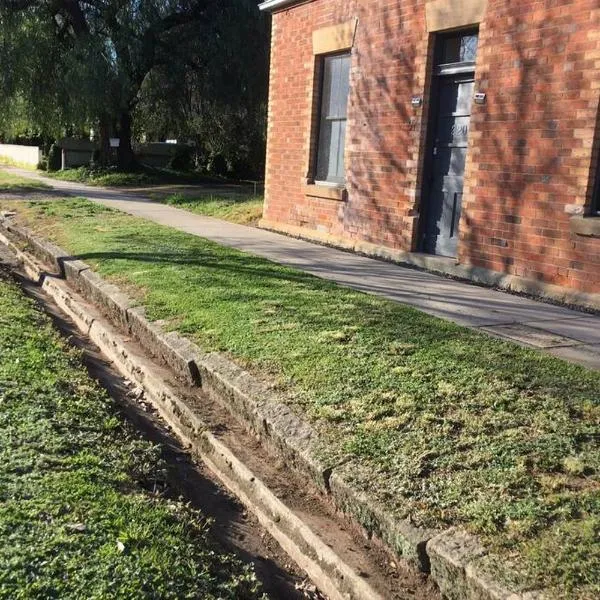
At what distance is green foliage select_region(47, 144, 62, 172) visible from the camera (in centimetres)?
3291

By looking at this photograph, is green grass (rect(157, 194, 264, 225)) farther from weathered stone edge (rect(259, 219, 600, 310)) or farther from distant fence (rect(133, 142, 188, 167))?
distant fence (rect(133, 142, 188, 167))

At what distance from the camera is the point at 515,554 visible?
275cm

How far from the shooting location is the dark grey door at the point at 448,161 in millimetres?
9133

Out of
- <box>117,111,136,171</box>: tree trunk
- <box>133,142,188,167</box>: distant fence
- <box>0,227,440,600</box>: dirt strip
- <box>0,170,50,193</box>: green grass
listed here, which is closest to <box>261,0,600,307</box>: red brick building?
<box>0,227,440,600</box>: dirt strip

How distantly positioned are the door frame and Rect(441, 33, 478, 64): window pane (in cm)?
5

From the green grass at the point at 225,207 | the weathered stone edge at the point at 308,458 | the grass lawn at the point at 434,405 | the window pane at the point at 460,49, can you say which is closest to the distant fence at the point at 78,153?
the green grass at the point at 225,207

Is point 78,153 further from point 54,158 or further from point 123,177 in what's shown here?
point 123,177

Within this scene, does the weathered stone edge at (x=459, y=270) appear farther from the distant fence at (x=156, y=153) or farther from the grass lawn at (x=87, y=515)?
the distant fence at (x=156, y=153)

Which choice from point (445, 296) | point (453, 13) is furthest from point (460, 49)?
point (445, 296)

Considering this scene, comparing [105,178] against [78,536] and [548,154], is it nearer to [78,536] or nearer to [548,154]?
[548,154]

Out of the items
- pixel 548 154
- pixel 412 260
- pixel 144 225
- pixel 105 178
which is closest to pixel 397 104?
pixel 412 260

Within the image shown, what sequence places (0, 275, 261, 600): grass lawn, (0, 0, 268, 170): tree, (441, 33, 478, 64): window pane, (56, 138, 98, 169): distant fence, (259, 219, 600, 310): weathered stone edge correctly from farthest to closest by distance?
(56, 138, 98, 169): distant fence < (0, 0, 268, 170): tree < (441, 33, 478, 64): window pane < (259, 219, 600, 310): weathered stone edge < (0, 275, 261, 600): grass lawn

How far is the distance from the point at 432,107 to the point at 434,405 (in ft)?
21.0

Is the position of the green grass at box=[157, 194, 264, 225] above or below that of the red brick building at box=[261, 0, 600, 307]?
below
